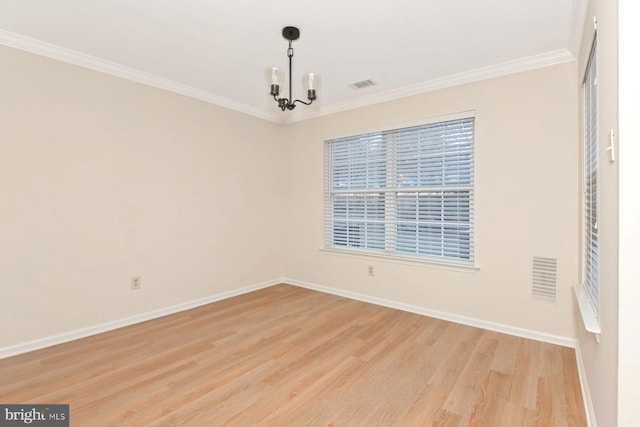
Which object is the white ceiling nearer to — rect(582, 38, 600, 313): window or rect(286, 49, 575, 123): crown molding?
rect(286, 49, 575, 123): crown molding

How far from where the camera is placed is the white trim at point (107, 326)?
8.69 feet

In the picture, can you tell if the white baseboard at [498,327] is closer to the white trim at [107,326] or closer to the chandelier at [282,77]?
the white trim at [107,326]

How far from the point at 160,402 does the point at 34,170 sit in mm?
2242

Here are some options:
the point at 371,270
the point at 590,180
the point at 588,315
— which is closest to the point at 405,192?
the point at 371,270

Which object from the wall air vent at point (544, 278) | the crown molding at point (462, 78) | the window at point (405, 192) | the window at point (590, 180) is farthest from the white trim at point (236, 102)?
the wall air vent at point (544, 278)

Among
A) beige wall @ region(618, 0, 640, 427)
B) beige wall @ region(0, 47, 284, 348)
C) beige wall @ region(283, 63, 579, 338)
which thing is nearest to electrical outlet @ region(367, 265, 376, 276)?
beige wall @ region(283, 63, 579, 338)

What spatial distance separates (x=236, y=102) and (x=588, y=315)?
4153mm

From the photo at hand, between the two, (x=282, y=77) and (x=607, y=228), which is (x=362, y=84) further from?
(x=607, y=228)

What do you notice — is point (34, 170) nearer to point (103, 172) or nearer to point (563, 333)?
point (103, 172)

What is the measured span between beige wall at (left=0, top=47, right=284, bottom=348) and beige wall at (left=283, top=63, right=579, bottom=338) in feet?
6.89

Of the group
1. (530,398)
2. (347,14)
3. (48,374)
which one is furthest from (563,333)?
(48,374)

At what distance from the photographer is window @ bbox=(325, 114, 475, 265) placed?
3.43m

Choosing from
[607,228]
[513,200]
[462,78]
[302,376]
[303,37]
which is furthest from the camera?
[462,78]

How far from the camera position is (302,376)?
2.32 meters
